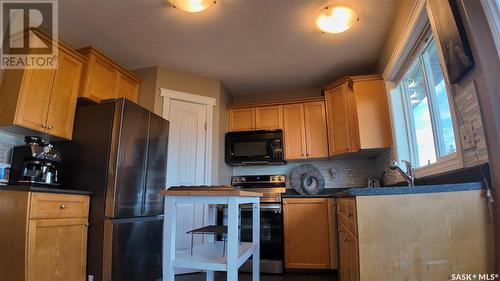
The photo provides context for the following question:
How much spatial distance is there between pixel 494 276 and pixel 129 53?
3.37m

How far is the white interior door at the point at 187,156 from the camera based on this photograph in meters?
3.13

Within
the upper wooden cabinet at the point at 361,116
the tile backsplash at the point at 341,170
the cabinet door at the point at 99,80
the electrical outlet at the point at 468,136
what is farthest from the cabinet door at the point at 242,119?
the electrical outlet at the point at 468,136

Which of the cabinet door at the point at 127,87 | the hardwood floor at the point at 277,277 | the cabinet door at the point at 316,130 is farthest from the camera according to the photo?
the cabinet door at the point at 316,130

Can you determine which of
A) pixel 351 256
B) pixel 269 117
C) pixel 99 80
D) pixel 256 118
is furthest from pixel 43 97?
pixel 351 256

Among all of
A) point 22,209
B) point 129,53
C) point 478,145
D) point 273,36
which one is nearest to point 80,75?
point 129,53

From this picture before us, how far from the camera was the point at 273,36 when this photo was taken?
2.72m

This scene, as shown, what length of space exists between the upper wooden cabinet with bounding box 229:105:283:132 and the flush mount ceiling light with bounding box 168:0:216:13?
1852mm

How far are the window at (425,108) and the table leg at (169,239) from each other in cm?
168

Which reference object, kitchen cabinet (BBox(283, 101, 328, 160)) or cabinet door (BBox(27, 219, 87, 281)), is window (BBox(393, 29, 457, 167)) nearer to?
kitchen cabinet (BBox(283, 101, 328, 160))

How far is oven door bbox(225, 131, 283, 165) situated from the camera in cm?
365

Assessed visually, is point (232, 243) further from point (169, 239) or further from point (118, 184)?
point (118, 184)

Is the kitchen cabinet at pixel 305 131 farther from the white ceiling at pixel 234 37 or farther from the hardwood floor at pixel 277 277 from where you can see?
the hardwood floor at pixel 277 277

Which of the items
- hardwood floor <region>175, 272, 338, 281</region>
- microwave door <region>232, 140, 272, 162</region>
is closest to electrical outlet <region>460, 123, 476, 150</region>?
hardwood floor <region>175, 272, 338, 281</region>

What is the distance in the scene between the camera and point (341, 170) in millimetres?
3748
